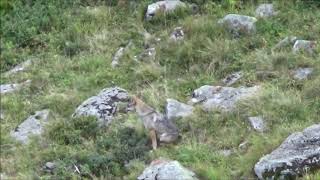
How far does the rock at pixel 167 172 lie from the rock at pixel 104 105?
1.82 m

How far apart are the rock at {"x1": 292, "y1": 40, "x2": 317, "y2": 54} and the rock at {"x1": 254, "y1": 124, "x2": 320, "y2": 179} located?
2.72 meters

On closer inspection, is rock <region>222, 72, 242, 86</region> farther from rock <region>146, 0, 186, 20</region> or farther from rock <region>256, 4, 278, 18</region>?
rock <region>146, 0, 186, 20</region>

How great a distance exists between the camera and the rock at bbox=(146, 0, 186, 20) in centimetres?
1127

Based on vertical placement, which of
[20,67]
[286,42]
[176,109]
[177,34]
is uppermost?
[286,42]

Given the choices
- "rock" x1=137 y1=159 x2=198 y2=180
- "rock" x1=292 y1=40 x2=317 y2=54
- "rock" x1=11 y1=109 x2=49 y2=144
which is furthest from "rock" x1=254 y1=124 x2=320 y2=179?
"rock" x1=11 y1=109 x2=49 y2=144

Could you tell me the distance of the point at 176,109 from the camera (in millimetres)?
8328

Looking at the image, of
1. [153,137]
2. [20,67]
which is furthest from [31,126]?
[20,67]

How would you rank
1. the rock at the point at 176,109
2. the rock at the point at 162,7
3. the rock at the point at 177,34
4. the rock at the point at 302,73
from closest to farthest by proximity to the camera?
the rock at the point at 176,109 → the rock at the point at 302,73 → the rock at the point at 177,34 → the rock at the point at 162,7

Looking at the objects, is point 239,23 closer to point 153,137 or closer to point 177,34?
point 177,34

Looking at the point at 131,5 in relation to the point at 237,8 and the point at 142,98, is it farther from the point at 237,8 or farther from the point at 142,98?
the point at 142,98

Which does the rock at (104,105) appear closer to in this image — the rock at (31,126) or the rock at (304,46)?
the rock at (31,126)

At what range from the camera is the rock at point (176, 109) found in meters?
8.19

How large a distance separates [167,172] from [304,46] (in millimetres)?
3663

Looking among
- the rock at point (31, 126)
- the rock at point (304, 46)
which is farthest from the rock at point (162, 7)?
the rock at point (31, 126)
